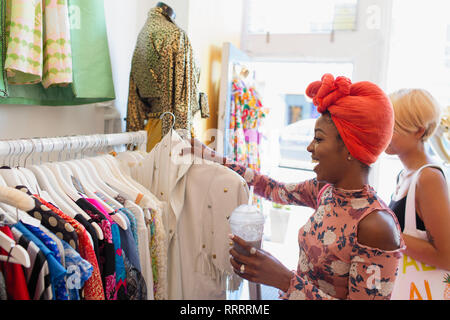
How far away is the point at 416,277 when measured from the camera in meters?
1.23

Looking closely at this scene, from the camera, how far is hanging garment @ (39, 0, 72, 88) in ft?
3.54

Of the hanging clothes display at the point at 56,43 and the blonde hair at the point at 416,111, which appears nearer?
the hanging clothes display at the point at 56,43

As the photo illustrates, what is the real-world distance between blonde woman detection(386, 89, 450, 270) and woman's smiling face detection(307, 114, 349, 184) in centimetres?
44

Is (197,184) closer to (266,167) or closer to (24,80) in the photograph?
(24,80)

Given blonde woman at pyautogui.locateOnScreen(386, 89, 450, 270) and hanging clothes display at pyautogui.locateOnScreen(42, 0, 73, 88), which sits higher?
hanging clothes display at pyautogui.locateOnScreen(42, 0, 73, 88)

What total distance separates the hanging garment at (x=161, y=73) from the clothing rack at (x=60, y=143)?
0.24 metres

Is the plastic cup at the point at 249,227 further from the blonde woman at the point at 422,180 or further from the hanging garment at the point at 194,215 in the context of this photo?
the blonde woman at the point at 422,180

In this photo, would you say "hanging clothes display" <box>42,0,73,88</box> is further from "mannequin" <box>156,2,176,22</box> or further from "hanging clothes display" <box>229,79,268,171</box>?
"hanging clothes display" <box>229,79,268,171</box>

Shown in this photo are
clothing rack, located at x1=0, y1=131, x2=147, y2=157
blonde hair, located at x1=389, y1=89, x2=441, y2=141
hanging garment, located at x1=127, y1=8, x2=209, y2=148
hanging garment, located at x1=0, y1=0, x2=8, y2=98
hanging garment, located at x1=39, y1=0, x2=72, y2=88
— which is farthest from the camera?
hanging garment, located at x1=127, y1=8, x2=209, y2=148

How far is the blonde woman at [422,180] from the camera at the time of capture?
110 cm

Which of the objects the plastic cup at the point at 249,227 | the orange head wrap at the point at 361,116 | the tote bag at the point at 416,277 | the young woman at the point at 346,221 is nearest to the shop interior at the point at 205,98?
the plastic cup at the point at 249,227

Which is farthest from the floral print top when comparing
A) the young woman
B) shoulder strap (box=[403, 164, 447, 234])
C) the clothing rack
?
the clothing rack

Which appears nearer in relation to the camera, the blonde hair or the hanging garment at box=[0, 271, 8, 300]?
the hanging garment at box=[0, 271, 8, 300]
